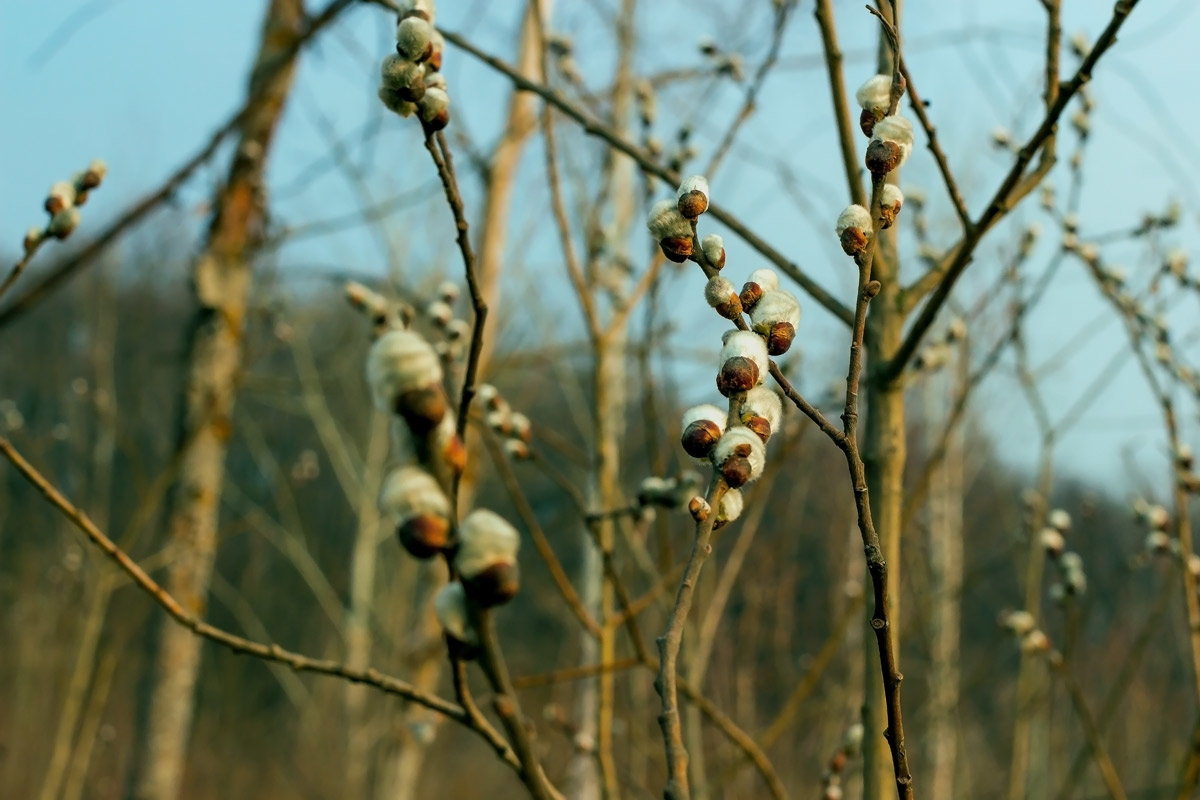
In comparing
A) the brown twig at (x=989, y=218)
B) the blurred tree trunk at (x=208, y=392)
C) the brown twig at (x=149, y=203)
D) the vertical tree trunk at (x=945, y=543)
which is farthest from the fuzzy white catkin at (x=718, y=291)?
the vertical tree trunk at (x=945, y=543)

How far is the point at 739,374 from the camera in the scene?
2.47ft

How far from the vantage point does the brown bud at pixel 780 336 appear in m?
0.82

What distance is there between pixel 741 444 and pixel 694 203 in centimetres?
22

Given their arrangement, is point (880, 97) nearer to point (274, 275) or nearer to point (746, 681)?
point (746, 681)

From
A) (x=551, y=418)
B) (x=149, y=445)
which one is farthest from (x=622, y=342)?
(x=149, y=445)

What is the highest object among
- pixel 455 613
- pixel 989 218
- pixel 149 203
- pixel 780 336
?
pixel 149 203

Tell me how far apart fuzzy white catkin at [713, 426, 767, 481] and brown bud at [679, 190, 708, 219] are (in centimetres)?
20

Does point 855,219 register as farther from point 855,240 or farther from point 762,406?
point 762,406

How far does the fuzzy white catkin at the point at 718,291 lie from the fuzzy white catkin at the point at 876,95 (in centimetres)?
30

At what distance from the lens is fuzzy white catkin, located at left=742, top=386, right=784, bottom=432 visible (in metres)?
0.80

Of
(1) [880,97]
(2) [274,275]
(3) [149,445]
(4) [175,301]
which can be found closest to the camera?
(1) [880,97]

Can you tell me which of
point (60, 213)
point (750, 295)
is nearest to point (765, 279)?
point (750, 295)

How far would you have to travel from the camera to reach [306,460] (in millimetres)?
5125

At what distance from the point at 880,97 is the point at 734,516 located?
475 millimetres
